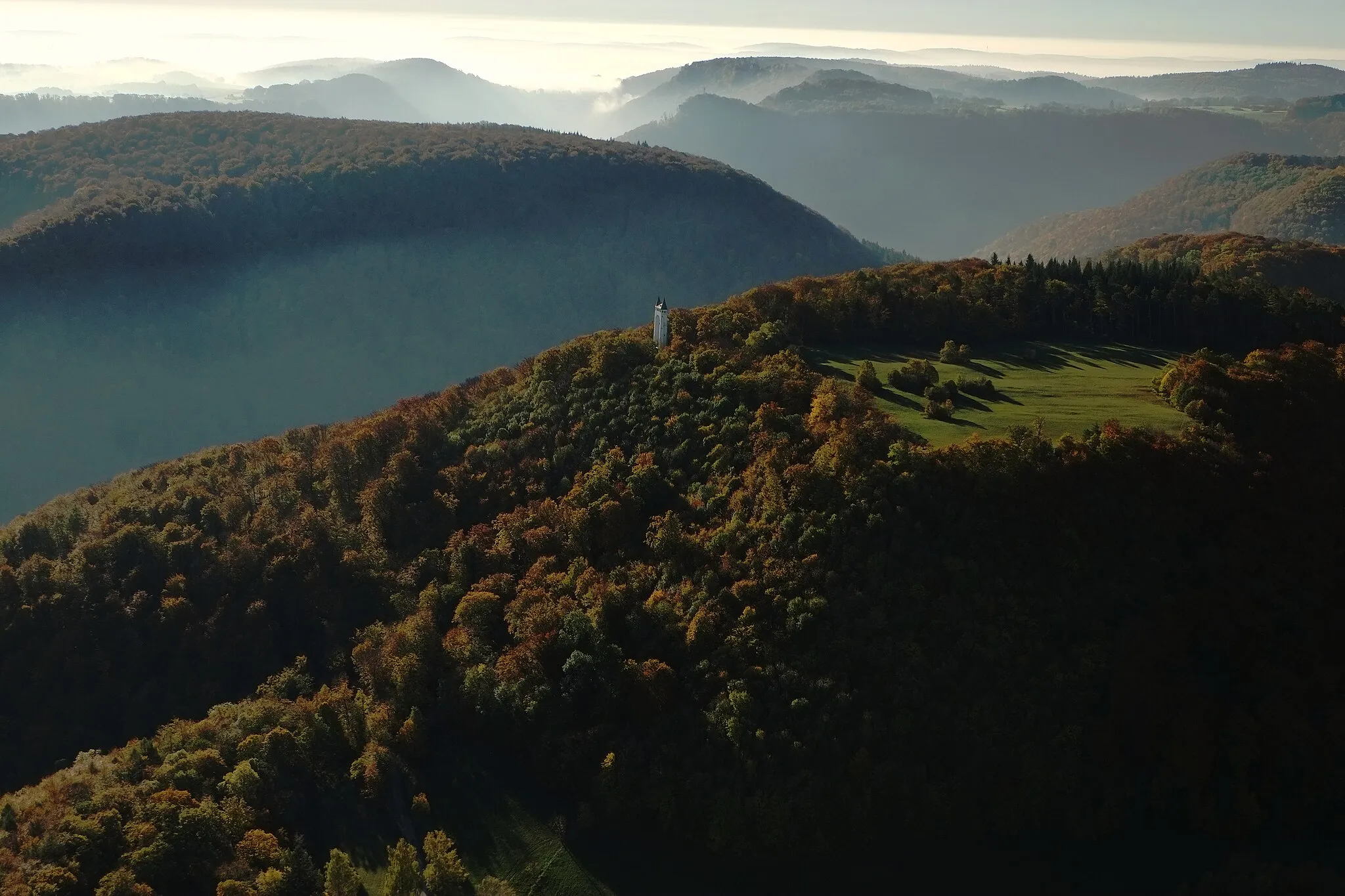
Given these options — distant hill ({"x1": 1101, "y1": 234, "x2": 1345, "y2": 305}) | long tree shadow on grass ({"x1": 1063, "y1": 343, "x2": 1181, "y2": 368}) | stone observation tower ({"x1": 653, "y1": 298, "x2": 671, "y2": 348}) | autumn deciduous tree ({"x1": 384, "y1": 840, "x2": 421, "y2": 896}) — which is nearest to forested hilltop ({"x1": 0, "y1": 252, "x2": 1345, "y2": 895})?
autumn deciduous tree ({"x1": 384, "y1": 840, "x2": 421, "y2": 896})

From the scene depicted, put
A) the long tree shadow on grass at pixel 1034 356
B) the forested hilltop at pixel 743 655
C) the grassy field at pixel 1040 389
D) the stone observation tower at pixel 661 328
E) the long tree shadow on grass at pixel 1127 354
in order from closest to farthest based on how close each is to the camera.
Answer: the forested hilltop at pixel 743 655 < the grassy field at pixel 1040 389 < the stone observation tower at pixel 661 328 < the long tree shadow on grass at pixel 1034 356 < the long tree shadow on grass at pixel 1127 354

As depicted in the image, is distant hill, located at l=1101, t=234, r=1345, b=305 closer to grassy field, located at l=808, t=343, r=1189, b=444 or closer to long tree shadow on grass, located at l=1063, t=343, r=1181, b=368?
long tree shadow on grass, located at l=1063, t=343, r=1181, b=368

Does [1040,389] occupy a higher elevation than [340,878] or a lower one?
higher

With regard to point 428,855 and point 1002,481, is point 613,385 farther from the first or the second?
point 428,855

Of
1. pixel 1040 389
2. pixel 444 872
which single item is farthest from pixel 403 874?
pixel 1040 389

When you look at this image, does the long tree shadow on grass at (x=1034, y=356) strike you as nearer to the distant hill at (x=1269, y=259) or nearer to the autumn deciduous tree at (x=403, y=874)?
the distant hill at (x=1269, y=259)

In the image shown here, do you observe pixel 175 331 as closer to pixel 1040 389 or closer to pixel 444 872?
pixel 1040 389

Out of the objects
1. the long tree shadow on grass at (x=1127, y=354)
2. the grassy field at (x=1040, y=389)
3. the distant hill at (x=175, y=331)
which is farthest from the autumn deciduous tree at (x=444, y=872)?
the distant hill at (x=175, y=331)
